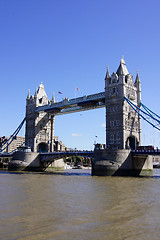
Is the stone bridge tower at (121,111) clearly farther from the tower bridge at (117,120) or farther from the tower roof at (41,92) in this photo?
the tower roof at (41,92)

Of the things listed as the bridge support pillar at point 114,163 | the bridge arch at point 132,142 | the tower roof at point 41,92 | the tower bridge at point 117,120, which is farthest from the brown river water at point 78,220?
the tower roof at point 41,92

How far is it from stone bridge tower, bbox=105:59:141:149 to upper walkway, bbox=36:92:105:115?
3.96 meters

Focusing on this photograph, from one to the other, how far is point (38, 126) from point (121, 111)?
104 ft

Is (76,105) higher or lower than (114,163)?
higher

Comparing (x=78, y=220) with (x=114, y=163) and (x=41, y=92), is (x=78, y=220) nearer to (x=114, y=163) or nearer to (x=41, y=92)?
(x=114, y=163)

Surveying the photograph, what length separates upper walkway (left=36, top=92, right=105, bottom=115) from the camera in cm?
6675

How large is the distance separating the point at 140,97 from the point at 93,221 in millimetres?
53467

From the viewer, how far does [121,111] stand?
59.3 m

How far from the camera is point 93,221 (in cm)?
1387

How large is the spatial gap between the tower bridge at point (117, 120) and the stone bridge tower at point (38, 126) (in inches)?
12.3

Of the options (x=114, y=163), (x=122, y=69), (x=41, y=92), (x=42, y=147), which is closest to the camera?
(x=114, y=163)

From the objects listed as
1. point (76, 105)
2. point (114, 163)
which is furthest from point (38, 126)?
point (114, 163)

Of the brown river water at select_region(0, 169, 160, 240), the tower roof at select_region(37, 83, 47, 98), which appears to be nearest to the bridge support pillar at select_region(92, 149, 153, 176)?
the brown river water at select_region(0, 169, 160, 240)

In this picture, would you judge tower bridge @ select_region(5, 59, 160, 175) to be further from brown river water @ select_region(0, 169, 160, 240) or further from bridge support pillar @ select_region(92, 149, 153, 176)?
brown river water @ select_region(0, 169, 160, 240)
